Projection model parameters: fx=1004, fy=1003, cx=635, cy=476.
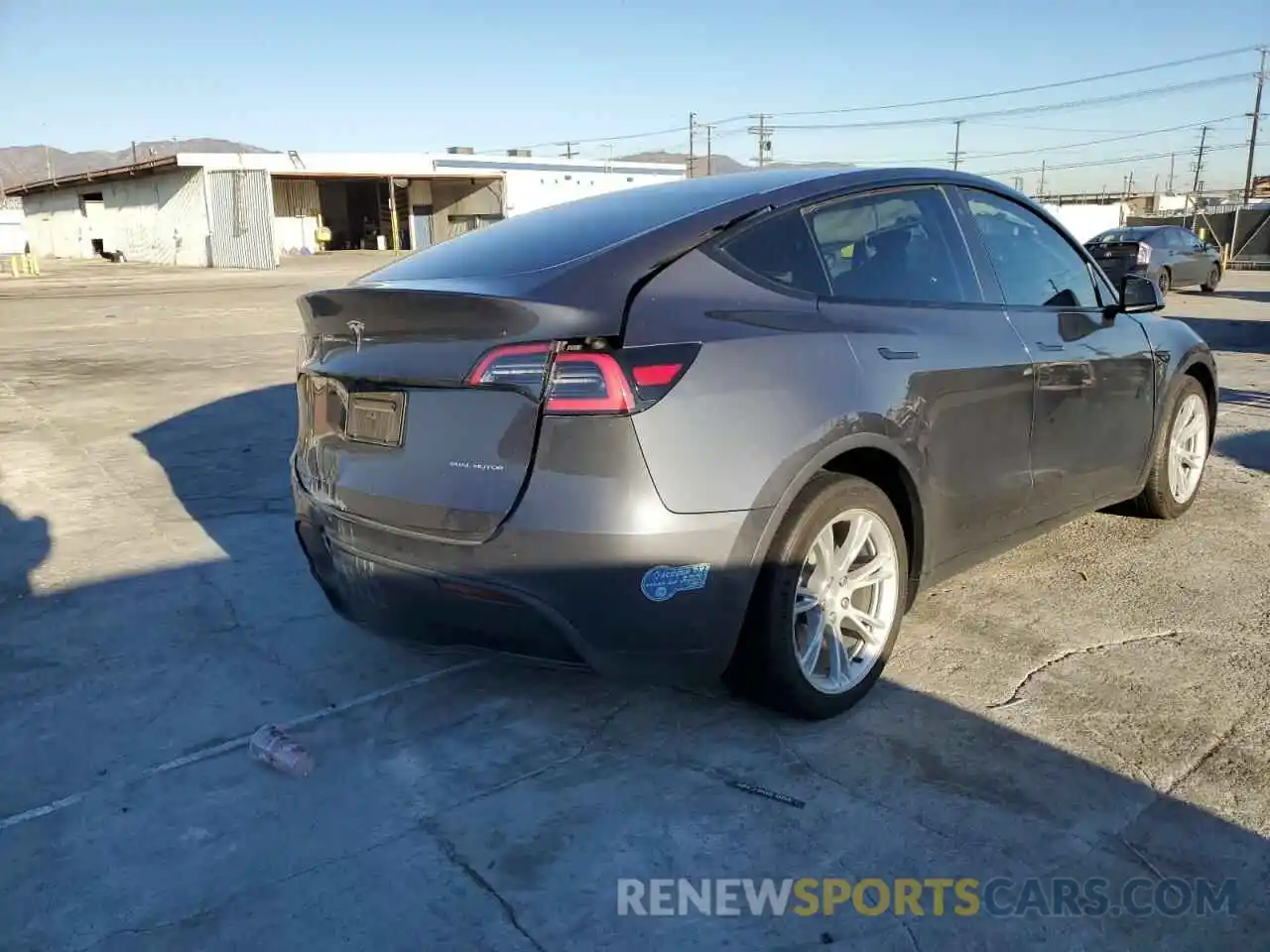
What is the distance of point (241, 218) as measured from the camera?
38.7 metres

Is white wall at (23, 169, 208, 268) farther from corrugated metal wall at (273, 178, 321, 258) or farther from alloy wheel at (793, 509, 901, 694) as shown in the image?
alloy wheel at (793, 509, 901, 694)

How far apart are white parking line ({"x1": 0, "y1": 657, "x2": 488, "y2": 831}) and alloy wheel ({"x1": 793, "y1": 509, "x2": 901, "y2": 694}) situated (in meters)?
1.07

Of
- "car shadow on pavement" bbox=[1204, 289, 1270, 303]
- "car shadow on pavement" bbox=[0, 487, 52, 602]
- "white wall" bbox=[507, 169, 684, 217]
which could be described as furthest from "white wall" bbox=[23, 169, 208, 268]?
"car shadow on pavement" bbox=[0, 487, 52, 602]

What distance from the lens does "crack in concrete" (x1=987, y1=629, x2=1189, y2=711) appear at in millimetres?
3281

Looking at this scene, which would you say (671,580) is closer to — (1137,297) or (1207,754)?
(1207,754)

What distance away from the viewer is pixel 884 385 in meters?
3.16

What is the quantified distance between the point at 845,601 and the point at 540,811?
120cm

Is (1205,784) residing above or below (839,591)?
below

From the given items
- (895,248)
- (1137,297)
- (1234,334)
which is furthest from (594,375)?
(1234,334)

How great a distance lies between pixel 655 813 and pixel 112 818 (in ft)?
4.88

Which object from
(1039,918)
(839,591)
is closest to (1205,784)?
(1039,918)

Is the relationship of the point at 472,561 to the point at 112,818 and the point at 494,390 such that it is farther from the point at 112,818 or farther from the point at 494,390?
the point at 112,818

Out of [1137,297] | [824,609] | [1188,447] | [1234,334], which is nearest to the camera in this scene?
[824,609]

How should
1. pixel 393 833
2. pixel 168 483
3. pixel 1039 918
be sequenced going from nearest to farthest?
pixel 1039 918
pixel 393 833
pixel 168 483
